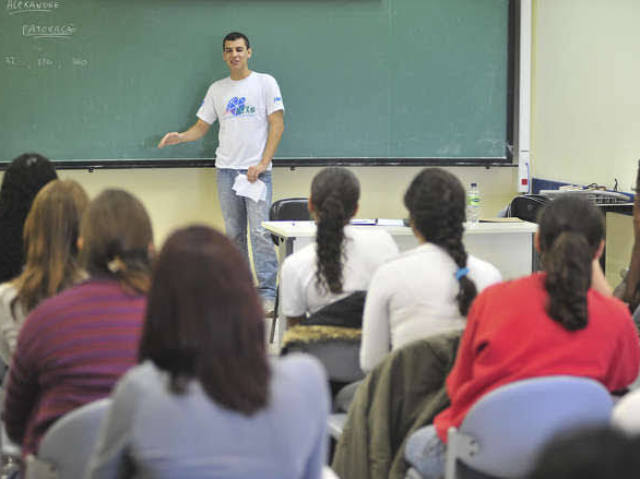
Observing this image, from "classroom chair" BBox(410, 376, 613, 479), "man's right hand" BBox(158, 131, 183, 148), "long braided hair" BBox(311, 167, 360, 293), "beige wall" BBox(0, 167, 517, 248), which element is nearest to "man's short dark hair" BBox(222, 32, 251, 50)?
"man's right hand" BBox(158, 131, 183, 148)

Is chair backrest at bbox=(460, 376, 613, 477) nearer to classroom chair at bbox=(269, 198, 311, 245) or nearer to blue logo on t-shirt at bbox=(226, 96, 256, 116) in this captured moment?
classroom chair at bbox=(269, 198, 311, 245)

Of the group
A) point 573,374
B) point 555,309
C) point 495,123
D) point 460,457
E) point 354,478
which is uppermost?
point 495,123

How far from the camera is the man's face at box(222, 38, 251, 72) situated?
546 cm

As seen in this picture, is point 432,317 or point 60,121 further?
point 60,121

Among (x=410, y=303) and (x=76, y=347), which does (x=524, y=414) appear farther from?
(x=76, y=347)

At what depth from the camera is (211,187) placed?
19.4 ft

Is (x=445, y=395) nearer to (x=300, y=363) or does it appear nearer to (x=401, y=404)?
(x=401, y=404)

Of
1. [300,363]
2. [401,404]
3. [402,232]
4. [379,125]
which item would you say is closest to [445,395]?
[401,404]

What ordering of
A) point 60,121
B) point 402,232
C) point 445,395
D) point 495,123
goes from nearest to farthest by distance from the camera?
point 445,395, point 402,232, point 60,121, point 495,123

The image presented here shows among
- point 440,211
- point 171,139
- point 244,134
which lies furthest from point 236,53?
point 440,211

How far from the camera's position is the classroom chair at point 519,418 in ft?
6.10

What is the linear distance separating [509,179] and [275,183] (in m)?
1.63

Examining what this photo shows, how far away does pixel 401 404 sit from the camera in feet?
7.91

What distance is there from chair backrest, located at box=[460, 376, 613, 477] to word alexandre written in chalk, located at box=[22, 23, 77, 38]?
14.0ft
